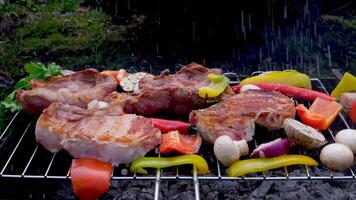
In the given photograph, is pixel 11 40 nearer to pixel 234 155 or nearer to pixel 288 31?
pixel 288 31

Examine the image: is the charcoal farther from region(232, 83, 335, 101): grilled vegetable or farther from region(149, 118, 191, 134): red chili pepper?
region(149, 118, 191, 134): red chili pepper

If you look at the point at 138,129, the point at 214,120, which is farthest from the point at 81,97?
the point at 214,120

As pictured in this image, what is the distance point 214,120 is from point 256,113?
0.31 m

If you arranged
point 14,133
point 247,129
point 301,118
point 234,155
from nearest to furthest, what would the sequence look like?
point 234,155 < point 247,129 < point 301,118 < point 14,133

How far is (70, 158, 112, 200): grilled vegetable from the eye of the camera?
120 inches

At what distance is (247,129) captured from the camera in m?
3.46

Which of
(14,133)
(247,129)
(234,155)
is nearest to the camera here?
(234,155)

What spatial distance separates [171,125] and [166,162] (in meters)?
0.46

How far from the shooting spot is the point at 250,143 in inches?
143

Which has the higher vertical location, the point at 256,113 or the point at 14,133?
the point at 256,113

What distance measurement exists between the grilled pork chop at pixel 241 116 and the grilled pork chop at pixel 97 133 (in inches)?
13.3

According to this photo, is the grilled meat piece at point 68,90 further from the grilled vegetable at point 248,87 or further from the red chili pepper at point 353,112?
the red chili pepper at point 353,112

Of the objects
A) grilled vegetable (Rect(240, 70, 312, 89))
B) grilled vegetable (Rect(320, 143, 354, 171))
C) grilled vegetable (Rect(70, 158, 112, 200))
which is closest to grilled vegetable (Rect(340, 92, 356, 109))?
grilled vegetable (Rect(240, 70, 312, 89))

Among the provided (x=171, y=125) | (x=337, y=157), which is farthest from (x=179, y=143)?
(x=337, y=157)
